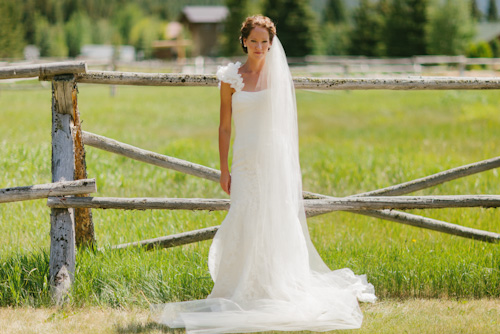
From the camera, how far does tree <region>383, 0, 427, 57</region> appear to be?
54688mm

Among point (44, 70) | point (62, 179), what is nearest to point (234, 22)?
point (44, 70)

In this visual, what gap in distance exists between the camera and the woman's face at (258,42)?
151 inches

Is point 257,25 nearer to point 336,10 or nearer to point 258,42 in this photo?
point 258,42

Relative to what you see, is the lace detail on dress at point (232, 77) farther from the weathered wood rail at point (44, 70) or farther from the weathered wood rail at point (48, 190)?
the weathered wood rail at point (48, 190)

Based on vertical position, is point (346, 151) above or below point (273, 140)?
below

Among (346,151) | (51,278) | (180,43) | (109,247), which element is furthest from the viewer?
(180,43)

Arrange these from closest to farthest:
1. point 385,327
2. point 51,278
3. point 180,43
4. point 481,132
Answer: point 385,327, point 51,278, point 481,132, point 180,43

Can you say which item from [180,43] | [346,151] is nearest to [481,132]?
[346,151]

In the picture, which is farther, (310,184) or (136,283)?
(310,184)

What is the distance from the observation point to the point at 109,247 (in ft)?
15.7

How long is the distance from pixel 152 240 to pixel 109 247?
0.35 metres

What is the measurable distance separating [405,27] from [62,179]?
178ft

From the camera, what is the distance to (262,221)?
4.03m

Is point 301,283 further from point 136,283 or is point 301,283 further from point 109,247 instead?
point 109,247
